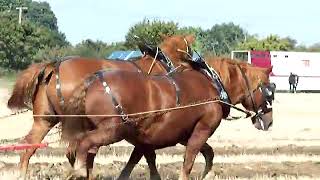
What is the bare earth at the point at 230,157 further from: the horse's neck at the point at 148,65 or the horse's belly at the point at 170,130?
the horse's neck at the point at 148,65

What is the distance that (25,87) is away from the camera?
32.0 ft

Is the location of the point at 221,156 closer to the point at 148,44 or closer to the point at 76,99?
the point at 148,44

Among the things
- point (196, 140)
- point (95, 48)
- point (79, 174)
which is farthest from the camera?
point (95, 48)

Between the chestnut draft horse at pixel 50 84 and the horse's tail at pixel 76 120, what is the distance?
1.02 meters

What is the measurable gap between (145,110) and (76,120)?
0.87 m

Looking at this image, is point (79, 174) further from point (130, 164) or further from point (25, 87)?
point (25, 87)

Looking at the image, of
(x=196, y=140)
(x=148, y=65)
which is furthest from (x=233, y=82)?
(x=196, y=140)

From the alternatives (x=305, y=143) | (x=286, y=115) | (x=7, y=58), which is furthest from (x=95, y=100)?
(x=7, y=58)

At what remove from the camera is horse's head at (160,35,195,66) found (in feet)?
33.0

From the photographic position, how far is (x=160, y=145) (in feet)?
27.8

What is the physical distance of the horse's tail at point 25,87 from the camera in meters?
9.62

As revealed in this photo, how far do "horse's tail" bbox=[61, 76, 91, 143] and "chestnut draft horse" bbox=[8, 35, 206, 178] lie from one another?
40.0 inches

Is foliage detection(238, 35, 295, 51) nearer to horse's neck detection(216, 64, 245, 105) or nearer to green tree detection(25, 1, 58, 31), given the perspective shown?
green tree detection(25, 1, 58, 31)

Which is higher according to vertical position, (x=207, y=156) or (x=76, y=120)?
(x=76, y=120)
